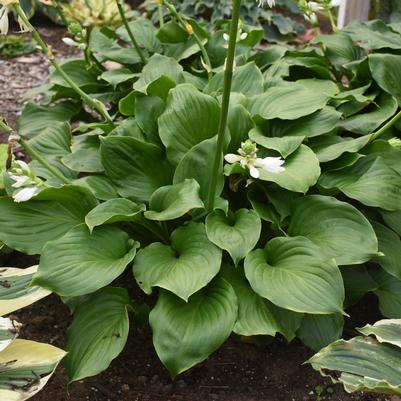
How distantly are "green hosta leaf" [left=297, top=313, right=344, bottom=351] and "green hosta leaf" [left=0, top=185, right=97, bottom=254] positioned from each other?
41.1 inches

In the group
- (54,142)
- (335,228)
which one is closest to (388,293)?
(335,228)

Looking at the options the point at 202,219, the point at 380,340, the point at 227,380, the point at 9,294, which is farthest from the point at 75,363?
the point at 380,340

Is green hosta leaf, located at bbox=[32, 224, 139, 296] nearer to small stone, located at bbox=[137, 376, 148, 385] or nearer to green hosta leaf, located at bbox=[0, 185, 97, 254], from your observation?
green hosta leaf, located at bbox=[0, 185, 97, 254]

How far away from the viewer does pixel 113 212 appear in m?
2.20

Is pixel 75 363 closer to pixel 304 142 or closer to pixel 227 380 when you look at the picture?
pixel 227 380

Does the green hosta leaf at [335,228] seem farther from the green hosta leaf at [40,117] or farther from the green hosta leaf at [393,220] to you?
the green hosta leaf at [40,117]

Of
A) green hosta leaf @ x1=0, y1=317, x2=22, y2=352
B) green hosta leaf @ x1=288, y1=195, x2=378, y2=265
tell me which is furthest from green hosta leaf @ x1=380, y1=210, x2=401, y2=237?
green hosta leaf @ x1=0, y1=317, x2=22, y2=352

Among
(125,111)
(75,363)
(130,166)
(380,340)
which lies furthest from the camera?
(125,111)

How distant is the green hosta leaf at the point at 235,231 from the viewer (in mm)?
2053

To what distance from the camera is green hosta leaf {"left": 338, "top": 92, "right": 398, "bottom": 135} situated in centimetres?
267

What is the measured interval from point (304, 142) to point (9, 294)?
4.89ft

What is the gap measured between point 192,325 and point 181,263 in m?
0.25

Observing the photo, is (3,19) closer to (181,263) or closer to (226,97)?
(226,97)

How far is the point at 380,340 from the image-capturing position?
5.96ft
